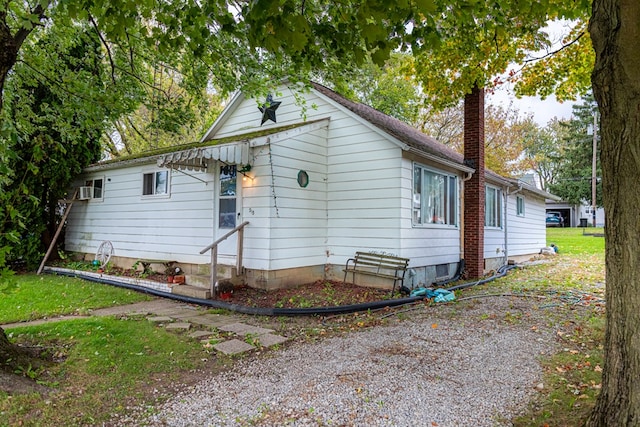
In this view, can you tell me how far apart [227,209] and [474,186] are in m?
6.57

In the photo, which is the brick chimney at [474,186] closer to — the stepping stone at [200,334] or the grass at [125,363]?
the grass at [125,363]

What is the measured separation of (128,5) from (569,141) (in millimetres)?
42502

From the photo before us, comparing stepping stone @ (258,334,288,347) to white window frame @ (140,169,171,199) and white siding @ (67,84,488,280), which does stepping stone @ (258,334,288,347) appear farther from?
white window frame @ (140,169,171,199)

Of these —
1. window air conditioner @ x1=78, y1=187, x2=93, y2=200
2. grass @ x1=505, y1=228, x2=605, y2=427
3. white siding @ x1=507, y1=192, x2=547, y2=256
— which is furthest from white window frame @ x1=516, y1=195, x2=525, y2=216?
window air conditioner @ x1=78, y1=187, x2=93, y2=200

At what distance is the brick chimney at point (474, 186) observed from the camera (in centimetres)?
993

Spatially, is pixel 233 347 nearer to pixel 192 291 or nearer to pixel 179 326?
pixel 179 326

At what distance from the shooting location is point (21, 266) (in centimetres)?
1153

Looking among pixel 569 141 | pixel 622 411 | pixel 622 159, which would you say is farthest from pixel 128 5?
pixel 569 141

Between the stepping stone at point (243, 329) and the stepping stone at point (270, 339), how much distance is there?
0.20m

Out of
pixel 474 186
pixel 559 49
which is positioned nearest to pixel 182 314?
pixel 474 186

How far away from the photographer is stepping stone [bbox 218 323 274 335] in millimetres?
5309

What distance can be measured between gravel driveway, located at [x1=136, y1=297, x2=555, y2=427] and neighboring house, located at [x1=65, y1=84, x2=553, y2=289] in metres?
3.22

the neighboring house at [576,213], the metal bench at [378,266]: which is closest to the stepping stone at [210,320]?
the metal bench at [378,266]

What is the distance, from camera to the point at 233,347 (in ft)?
15.2
